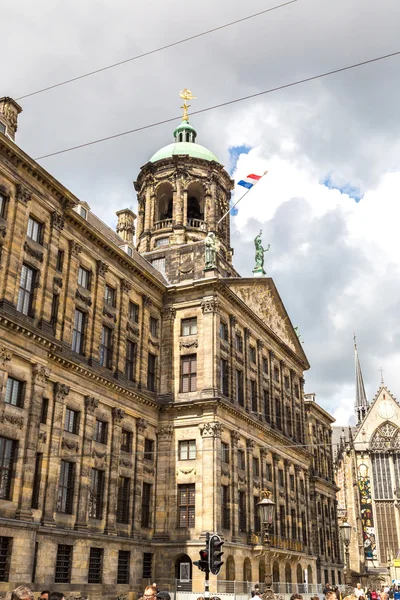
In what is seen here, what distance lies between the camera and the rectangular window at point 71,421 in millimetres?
34000

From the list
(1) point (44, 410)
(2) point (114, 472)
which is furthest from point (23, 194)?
(2) point (114, 472)

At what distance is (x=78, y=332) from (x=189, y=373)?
407 inches

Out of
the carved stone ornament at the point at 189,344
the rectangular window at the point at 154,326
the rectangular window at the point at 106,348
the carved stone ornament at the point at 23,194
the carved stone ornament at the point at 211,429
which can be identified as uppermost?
the carved stone ornament at the point at 23,194

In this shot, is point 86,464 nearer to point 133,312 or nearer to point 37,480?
point 37,480

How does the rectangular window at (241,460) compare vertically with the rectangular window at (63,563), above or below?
above

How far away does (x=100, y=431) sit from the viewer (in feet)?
121

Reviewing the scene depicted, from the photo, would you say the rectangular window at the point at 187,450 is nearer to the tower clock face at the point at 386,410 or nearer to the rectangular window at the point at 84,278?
the rectangular window at the point at 84,278

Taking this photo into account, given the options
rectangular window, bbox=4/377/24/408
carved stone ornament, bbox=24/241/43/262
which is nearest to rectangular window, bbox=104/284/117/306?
carved stone ornament, bbox=24/241/43/262

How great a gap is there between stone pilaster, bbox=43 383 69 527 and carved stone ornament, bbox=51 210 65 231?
28.4ft

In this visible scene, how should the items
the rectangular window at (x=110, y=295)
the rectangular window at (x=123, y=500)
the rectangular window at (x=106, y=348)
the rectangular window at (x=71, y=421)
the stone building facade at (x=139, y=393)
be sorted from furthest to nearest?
the rectangular window at (x=110, y=295) < the rectangular window at (x=106, y=348) < the rectangular window at (x=123, y=500) < the rectangular window at (x=71, y=421) < the stone building facade at (x=139, y=393)

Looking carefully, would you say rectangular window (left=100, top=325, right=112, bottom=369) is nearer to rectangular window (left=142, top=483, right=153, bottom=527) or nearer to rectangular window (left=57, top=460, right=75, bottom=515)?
rectangular window (left=57, top=460, right=75, bottom=515)

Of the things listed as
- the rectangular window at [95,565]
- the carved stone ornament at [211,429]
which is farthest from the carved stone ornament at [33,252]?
the carved stone ornament at [211,429]

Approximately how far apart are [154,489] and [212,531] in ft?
16.0

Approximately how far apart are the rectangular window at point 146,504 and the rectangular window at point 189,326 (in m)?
10.9
